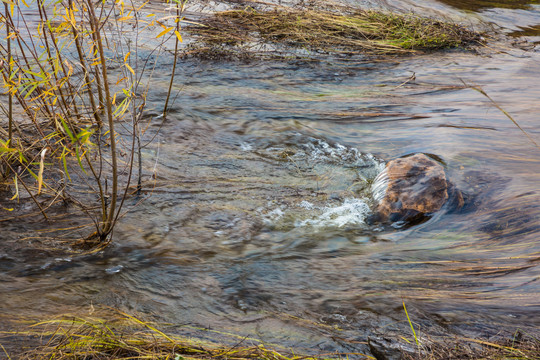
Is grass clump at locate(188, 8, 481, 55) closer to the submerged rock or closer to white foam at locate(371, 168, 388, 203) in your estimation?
white foam at locate(371, 168, 388, 203)

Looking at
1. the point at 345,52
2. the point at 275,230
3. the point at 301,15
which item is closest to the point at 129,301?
the point at 275,230

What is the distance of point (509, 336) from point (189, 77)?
4.95 metres

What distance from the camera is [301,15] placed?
8.11 metres

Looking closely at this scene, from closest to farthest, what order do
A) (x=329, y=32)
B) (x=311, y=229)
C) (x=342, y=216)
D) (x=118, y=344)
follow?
(x=118, y=344)
(x=311, y=229)
(x=342, y=216)
(x=329, y=32)

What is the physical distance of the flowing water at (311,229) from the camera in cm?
263

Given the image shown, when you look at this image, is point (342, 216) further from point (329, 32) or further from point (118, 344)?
point (329, 32)

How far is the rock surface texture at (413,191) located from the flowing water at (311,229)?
0.12 meters

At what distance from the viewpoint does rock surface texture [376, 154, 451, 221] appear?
12.0ft

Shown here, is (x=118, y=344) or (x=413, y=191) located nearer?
(x=118, y=344)

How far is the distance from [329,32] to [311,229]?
5.13 metres

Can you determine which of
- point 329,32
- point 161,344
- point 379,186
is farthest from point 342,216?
point 329,32

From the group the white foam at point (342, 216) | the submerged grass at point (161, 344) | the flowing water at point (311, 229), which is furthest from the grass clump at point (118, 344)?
the white foam at point (342, 216)

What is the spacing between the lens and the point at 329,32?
25.3 ft

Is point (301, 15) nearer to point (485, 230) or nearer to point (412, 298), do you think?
point (485, 230)
